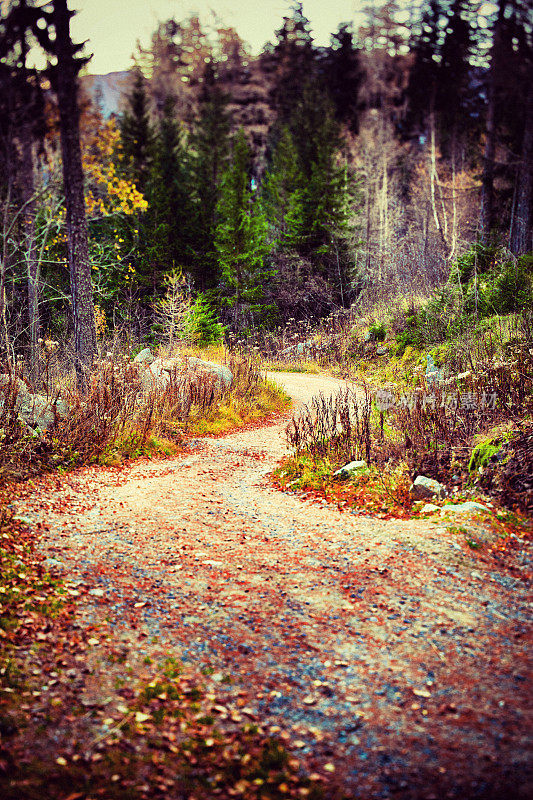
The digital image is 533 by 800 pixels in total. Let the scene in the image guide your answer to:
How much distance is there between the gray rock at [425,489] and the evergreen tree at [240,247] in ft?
58.2

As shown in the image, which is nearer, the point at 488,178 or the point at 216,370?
the point at 216,370

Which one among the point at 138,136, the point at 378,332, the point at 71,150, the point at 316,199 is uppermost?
the point at 138,136

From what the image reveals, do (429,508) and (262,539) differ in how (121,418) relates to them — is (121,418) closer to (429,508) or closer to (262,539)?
(262,539)

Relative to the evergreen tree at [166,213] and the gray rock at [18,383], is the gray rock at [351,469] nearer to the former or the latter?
the gray rock at [18,383]

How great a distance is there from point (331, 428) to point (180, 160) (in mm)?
23805

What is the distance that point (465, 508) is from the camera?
4.83m

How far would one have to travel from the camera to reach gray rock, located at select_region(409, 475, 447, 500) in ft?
17.6

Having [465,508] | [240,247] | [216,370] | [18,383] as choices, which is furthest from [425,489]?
[240,247]

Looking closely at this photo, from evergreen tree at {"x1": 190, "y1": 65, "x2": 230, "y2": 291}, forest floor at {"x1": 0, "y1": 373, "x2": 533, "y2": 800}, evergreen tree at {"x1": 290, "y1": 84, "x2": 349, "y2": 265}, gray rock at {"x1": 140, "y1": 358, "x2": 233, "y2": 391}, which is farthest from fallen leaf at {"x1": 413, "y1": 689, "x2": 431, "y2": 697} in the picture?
evergreen tree at {"x1": 290, "y1": 84, "x2": 349, "y2": 265}

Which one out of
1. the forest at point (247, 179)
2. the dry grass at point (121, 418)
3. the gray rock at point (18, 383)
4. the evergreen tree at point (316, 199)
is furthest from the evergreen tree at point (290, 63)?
the gray rock at point (18, 383)

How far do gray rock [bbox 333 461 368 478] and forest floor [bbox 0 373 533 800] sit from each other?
744mm

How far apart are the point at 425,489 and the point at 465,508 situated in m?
0.63

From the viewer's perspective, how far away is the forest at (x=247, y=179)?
909 cm

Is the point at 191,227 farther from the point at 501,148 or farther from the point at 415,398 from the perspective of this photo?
the point at 415,398
